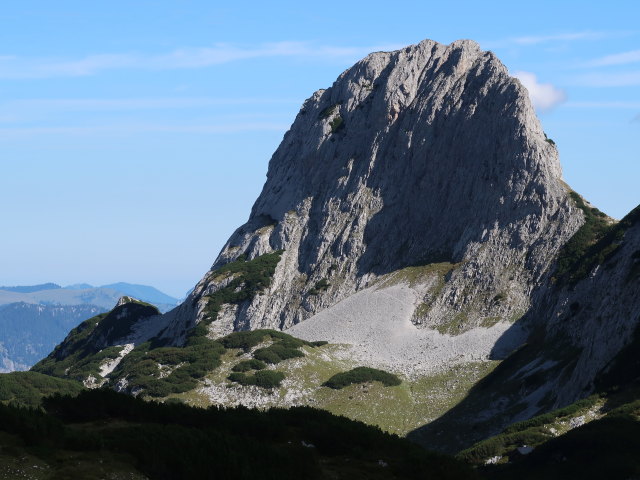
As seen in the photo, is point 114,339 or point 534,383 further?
point 114,339

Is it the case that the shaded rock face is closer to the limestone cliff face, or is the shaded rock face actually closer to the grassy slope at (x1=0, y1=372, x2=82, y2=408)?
the limestone cliff face

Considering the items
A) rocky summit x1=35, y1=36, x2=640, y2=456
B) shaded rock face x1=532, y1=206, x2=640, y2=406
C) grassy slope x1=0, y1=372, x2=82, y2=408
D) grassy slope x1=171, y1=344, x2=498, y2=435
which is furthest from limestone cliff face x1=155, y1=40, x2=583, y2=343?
grassy slope x1=0, y1=372, x2=82, y2=408

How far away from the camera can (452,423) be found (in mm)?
94188

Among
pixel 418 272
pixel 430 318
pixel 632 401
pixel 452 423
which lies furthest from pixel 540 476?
pixel 418 272

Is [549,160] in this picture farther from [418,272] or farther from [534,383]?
[534,383]

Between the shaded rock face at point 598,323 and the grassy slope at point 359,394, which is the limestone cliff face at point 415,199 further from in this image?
the grassy slope at point 359,394

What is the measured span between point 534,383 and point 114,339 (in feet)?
341

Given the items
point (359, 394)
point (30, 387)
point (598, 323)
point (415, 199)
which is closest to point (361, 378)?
point (359, 394)

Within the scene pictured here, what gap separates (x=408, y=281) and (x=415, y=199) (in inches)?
762

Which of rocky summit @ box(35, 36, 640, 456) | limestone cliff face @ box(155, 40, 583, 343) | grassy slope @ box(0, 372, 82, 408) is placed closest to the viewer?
rocky summit @ box(35, 36, 640, 456)

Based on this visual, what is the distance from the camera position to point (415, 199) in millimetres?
153250

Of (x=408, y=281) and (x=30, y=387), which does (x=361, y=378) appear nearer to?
(x=408, y=281)

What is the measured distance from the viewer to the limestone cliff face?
433 feet

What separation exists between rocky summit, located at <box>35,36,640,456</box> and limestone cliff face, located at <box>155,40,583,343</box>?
329mm
